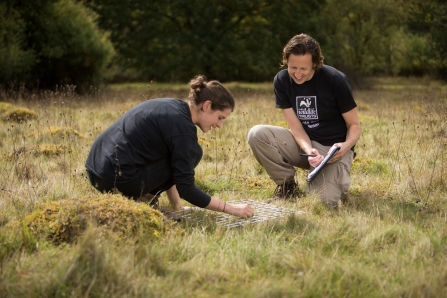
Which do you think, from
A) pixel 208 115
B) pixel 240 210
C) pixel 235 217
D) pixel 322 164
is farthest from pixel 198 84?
pixel 322 164

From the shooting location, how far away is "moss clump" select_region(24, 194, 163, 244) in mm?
3443

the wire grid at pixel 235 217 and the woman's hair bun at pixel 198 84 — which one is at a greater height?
the woman's hair bun at pixel 198 84

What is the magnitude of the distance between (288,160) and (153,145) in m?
1.72

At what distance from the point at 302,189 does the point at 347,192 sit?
Answer: 1.78 feet

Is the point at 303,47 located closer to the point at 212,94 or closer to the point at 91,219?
the point at 212,94

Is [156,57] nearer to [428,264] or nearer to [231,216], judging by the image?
[231,216]

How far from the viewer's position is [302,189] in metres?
5.50

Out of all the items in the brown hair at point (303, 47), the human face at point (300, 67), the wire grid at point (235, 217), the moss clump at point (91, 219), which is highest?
the brown hair at point (303, 47)

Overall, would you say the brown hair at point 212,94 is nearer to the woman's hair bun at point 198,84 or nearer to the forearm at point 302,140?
the woman's hair bun at point 198,84

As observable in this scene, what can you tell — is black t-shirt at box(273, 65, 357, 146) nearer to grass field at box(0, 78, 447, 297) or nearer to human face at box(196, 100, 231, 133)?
grass field at box(0, 78, 447, 297)

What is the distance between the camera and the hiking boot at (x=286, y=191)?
5149mm

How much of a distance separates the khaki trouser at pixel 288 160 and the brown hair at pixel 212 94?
4.06ft

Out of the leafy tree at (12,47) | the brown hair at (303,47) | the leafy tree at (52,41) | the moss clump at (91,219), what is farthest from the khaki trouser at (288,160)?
the leafy tree at (52,41)

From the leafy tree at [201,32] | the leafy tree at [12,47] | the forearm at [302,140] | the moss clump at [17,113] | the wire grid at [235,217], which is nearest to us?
the wire grid at [235,217]
